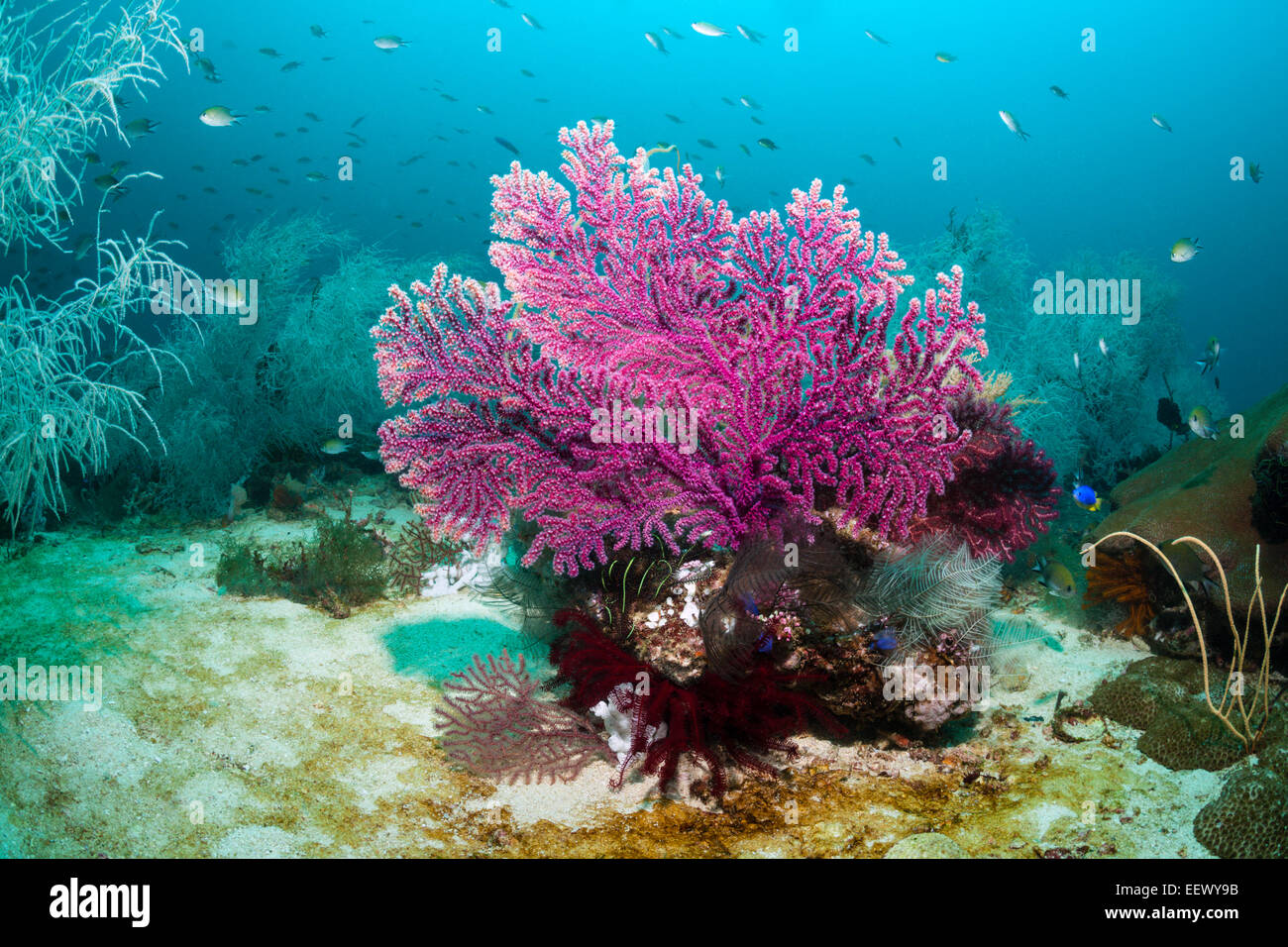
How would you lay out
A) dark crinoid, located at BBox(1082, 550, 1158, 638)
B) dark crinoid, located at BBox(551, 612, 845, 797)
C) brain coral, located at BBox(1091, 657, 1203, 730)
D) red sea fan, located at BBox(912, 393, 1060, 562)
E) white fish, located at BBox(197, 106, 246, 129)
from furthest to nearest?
1. white fish, located at BBox(197, 106, 246, 129)
2. dark crinoid, located at BBox(1082, 550, 1158, 638)
3. red sea fan, located at BBox(912, 393, 1060, 562)
4. brain coral, located at BBox(1091, 657, 1203, 730)
5. dark crinoid, located at BBox(551, 612, 845, 797)

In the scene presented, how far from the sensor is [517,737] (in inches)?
134

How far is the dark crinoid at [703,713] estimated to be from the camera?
3.13 m

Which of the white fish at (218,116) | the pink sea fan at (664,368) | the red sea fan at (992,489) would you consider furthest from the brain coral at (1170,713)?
the white fish at (218,116)

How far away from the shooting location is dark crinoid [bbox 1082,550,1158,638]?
16.2 ft

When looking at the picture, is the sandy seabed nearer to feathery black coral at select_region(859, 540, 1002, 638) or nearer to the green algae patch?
the green algae patch

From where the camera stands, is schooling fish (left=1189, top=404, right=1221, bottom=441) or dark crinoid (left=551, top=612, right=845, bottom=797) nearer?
dark crinoid (left=551, top=612, right=845, bottom=797)

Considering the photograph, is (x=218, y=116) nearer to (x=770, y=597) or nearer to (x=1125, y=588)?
(x=770, y=597)

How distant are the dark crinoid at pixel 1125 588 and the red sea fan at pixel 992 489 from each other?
1.23 meters

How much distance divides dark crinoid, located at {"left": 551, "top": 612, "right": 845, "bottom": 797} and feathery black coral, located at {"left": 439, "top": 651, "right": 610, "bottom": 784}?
0.18 m

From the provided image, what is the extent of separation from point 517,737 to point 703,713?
3.36 ft

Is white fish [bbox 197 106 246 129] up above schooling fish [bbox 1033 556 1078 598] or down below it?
above

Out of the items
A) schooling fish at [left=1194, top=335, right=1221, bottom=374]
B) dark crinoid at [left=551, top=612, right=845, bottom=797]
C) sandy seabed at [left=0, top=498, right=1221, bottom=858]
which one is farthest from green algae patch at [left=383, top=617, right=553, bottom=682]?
schooling fish at [left=1194, top=335, right=1221, bottom=374]

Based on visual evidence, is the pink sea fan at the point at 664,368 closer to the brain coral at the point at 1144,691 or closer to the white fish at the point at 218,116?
the brain coral at the point at 1144,691
